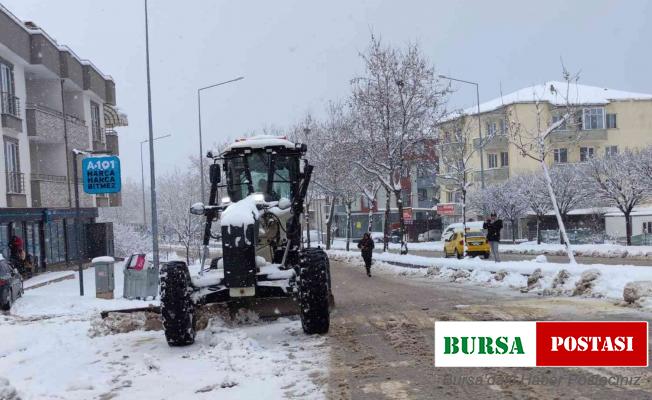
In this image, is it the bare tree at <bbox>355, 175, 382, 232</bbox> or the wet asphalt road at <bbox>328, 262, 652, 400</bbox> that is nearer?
the wet asphalt road at <bbox>328, 262, 652, 400</bbox>

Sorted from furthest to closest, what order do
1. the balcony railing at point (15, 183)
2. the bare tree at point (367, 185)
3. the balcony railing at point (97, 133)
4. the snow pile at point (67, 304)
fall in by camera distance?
the bare tree at point (367, 185), the balcony railing at point (97, 133), the balcony railing at point (15, 183), the snow pile at point (67, 304)

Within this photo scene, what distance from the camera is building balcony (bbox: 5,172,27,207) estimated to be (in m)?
24.8

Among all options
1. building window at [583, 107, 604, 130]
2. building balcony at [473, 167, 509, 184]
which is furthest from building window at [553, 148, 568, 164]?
building balcony at [473, 167, 509, 184]

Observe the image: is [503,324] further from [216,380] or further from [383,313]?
[383,313]

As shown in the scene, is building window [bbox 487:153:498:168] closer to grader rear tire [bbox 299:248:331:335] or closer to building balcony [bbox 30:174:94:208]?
building balcony [bbox 30:174:94:208]

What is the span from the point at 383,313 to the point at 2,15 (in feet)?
63.7

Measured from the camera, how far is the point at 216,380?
7102 mm

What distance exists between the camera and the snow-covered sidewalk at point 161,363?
684 cm

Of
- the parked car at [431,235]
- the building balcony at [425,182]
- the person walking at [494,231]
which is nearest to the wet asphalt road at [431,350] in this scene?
the person walking at [494,231]

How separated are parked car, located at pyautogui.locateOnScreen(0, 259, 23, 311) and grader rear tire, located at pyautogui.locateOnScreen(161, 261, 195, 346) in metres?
9.00

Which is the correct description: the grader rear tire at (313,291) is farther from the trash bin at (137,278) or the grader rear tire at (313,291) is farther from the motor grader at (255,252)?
the trash bin at (137,278)

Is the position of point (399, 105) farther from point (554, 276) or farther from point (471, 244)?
point (554, 276)

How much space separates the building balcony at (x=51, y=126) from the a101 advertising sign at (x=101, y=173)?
9.58 meters

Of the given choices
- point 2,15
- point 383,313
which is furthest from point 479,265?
point 2,15
